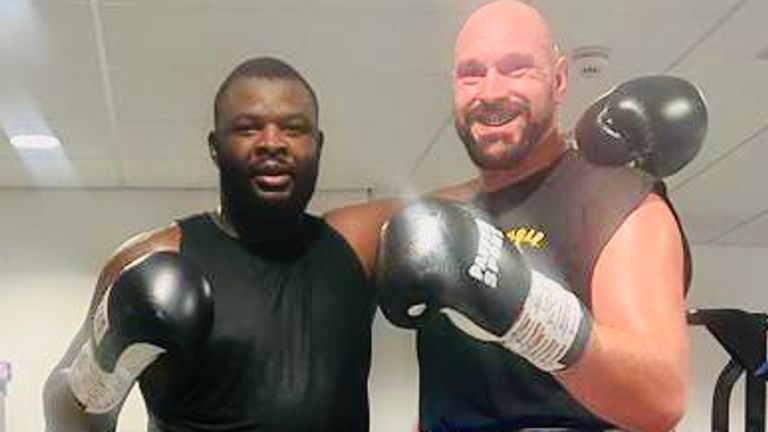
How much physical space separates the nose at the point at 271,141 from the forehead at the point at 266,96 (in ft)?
0.07

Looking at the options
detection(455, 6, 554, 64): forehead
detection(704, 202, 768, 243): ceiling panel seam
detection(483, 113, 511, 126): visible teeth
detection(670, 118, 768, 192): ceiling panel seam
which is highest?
detection(455, 6, 554, 64): forehead

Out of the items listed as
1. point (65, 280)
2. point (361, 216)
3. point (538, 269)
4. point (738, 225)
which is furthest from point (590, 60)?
point (65, 280)

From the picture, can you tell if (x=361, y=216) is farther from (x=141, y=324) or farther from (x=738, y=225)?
(x=738, y=225)

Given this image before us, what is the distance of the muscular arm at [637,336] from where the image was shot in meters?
1.08

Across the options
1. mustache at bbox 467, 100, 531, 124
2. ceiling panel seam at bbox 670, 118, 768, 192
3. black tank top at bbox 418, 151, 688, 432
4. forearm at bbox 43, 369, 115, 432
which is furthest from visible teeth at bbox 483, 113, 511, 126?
ceiling panel seam at bbox 670, 118, 768, 192

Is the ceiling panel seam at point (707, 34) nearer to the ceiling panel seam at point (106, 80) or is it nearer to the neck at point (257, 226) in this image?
the ceiling panel seam at point (106, 80)

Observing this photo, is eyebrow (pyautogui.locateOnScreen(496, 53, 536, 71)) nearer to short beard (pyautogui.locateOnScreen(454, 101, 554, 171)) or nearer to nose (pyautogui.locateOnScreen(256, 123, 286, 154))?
short beard (pyautogui.locateOnScreen(454, 101, 554, 171))

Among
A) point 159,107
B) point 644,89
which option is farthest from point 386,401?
point 644,89

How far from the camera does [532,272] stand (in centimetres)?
110

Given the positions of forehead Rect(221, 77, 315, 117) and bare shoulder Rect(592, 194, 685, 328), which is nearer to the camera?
bare shoulder Rect(592, 194, 685, 328)

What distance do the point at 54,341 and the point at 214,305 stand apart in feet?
11.6

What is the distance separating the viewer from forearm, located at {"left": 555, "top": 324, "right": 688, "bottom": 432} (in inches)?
42.5

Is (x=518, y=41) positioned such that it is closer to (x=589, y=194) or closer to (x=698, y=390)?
(x=589, y=194)

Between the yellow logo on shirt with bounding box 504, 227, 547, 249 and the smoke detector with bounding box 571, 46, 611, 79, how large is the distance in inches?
73.2
